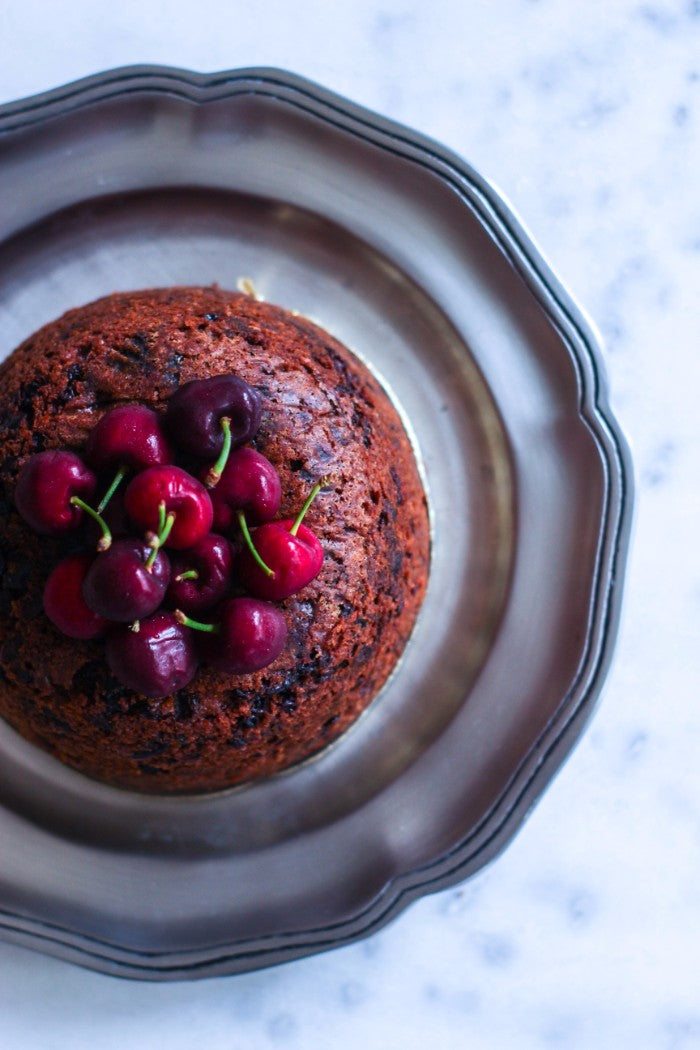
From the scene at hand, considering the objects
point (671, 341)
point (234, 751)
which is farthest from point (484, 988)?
point (671, 341)

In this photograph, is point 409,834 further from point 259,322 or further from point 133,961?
point 259,322

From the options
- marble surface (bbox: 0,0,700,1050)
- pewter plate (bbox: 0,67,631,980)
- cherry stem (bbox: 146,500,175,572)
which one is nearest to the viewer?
cherry stem (bbox: 146,500,175,572)

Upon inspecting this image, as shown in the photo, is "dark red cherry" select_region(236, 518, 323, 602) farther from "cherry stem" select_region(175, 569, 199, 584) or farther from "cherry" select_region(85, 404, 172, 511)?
"cherry" select_region(85, 404, 172, 511)

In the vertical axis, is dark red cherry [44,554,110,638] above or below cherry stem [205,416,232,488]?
below

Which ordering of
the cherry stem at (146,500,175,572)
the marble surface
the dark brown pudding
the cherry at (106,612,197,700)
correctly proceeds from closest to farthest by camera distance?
1. the cherry stem at (146,500,175,572)
2. the cherry at (106,612,197,700)
3. the dark brown pudding
4. the marble surface

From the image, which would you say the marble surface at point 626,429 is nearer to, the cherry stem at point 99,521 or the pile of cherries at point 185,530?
the pile of cherries at point 185,530

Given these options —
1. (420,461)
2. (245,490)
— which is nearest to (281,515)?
(245,490)

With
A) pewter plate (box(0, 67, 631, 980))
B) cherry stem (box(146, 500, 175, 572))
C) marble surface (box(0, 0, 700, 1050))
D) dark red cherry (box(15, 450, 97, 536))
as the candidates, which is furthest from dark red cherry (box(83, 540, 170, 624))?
marble surface (box(0, 0, 700, 1050))
